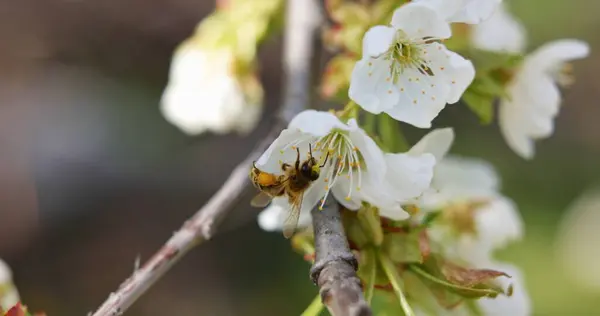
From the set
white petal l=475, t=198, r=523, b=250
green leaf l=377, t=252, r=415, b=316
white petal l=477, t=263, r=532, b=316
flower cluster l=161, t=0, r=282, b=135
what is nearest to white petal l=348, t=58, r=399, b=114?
green leaf l=377, t=252, r=415, b=316

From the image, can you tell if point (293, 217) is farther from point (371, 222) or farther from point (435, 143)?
point (435, 143)

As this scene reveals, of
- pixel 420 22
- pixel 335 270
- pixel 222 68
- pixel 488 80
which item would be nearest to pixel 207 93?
pixel 222 68

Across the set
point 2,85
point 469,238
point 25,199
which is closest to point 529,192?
point 469,238

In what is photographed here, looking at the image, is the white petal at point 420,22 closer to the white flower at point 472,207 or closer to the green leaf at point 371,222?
the green leaf at point 371,222

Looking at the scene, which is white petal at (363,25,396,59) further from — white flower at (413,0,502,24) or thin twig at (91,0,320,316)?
thin twig at (91,0,320,316)

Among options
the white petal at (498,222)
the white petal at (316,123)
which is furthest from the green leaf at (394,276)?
the white petal at (498,222)
